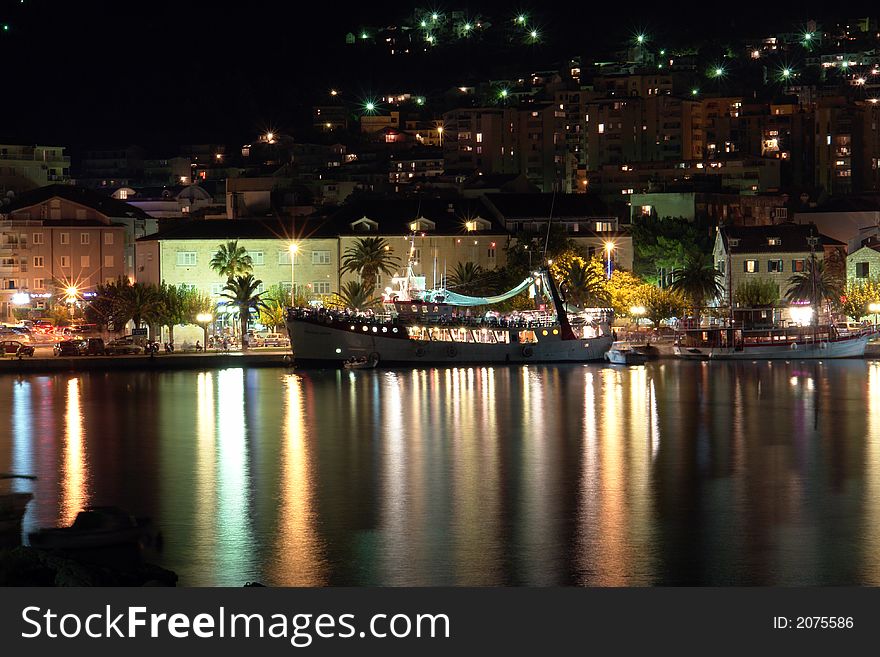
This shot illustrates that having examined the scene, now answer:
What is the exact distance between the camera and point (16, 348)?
73.7m

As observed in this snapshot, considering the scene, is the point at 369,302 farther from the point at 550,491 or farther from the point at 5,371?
the point at 550,491

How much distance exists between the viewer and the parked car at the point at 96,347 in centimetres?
7250

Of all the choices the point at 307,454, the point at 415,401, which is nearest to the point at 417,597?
the point at 307,454

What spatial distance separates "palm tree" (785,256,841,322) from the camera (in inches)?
3063

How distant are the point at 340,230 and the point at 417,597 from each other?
65574 millimetres

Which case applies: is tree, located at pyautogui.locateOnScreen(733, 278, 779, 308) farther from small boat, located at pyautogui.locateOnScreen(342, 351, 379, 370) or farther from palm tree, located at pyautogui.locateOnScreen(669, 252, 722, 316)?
small boat, located at pyautogui.locateOnScreen(342, 351, 379, 370)

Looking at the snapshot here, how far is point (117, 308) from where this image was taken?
258 ft

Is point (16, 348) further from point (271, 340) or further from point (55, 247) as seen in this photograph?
point (55, 247)

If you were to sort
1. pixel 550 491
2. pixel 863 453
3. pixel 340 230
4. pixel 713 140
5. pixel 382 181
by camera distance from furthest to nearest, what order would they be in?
pixel 713 140 < pixel 382 181 < pixel 340 230 < pixel 863 453 < pixel 550 491

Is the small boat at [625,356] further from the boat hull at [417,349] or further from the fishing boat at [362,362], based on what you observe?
the fishing boat at [362,362]

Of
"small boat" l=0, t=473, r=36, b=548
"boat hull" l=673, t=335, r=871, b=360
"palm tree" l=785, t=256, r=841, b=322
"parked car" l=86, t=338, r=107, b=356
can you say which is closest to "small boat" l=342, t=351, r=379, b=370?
"parked car" l=86, t=338, r=107, b=356

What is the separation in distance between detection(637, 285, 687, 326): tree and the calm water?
19.8 m

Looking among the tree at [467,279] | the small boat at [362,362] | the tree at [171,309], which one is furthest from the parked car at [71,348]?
the tree at [467,279]

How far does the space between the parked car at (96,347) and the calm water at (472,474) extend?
937 cm
